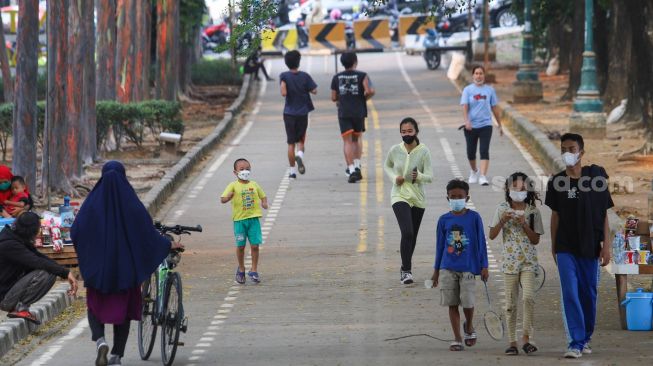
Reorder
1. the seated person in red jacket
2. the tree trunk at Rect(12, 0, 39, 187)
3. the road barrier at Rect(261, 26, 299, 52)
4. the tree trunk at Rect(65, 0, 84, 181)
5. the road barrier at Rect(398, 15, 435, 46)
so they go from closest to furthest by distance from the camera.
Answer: the seated person in red jacket
the tree trunk at Rect(12, 0, 39, 187)
the tree trunk at Rect(65, 0, 84, 181)
the road barrier at Rect(398, 15, 435, 46)
the road barrier at Rect(261, 26, 299, 52)

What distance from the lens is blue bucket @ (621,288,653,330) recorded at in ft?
44.9

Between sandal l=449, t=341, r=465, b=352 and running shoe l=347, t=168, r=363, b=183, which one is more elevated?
running shoe l=347, t=168, r=363, b=183

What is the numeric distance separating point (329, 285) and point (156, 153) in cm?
1577

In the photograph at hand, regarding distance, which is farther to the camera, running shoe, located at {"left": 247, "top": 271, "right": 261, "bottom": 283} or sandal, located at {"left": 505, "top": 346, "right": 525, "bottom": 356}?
running shoe, located at {"left": 247, "top": 271, "right": 261, "bottom": 283}

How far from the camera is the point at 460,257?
42.9 ft

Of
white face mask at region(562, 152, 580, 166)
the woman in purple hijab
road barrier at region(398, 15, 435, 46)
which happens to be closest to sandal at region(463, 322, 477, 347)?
white face mask at region(562, 152, 580, 166)

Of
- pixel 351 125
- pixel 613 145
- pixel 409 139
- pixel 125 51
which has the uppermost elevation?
pixel 125 51

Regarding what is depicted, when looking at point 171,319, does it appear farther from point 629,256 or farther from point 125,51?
point 125,51

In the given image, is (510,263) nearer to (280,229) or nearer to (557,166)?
(280,229)

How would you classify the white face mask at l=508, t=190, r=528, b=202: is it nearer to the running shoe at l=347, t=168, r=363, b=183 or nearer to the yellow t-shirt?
the yellow t-shirt

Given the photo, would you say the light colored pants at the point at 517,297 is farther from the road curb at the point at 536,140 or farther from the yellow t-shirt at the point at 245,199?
the road curb at the point at 536,140

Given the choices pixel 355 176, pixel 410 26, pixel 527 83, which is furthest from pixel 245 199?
pixel 410 26

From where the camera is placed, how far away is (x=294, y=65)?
2495 cm

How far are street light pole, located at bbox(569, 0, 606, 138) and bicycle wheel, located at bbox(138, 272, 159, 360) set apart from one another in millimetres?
20642
